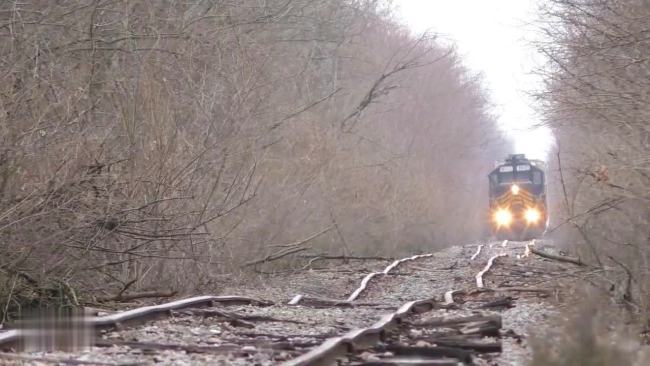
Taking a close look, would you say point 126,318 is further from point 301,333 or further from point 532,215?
point 532,215

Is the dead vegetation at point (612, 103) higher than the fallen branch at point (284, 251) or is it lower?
higher

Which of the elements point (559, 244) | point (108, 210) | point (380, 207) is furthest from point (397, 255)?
point (108, 210)

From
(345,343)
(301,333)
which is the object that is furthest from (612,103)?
(345,343)

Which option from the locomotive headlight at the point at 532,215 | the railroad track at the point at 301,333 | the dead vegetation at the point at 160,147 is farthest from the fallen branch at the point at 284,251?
the locomotive headlight at the point at 532,215

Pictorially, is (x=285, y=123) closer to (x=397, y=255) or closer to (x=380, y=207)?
(x=380, y=207)

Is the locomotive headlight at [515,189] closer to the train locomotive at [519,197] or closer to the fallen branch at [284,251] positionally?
the train locomotive at [519,197]

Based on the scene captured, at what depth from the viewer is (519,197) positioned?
36.8 metres

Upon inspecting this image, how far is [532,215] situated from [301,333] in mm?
30545

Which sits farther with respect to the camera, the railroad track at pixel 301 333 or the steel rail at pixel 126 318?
the steel rail at pixel 126 318

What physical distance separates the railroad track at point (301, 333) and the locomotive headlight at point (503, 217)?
82.8 feet

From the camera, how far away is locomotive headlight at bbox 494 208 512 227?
124ft

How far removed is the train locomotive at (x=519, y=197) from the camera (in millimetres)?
36934

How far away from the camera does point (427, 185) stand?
128ft

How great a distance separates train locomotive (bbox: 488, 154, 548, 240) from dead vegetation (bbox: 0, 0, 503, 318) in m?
12.0
